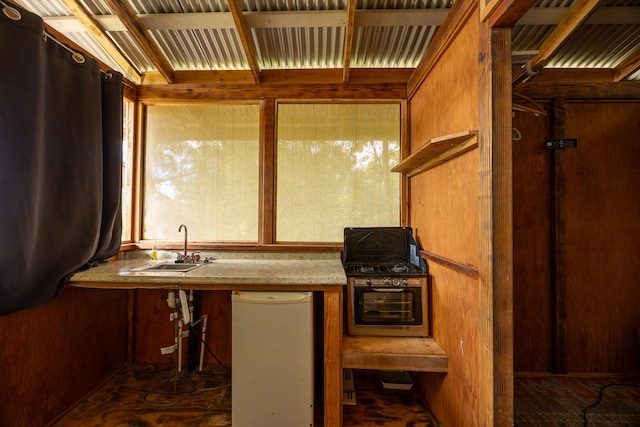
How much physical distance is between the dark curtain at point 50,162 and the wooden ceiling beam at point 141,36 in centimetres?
34

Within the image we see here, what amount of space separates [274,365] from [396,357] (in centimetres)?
78

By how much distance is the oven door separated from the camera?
1.84 metres

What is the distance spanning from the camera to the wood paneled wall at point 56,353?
1480 millimetres

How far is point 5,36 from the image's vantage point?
1.33 m

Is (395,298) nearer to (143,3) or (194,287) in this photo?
(194,287)

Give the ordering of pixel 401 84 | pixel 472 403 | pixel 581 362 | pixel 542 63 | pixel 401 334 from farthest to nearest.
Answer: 1. pixel 401 84
2. pixel 581 362
3. pixel 401 334
4. pixel 542 63
5. pixel 472 403

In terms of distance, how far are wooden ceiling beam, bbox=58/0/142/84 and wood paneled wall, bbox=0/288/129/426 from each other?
6.23ft

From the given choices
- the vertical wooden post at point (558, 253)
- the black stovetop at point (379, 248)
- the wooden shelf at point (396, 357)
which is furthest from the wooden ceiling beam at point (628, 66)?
the wooden shelf at point (396, 357)

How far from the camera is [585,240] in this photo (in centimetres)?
213

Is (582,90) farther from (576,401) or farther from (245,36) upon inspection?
(245,36)

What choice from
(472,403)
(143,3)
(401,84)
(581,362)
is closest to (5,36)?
(143,3)

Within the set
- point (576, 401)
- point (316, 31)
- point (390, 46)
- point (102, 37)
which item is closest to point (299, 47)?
point (316, 31)

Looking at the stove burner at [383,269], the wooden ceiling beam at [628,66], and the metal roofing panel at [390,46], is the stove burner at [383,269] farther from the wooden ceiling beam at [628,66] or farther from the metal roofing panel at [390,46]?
the wooden ceiling beam at [628,66]

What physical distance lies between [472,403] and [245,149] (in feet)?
7.95
